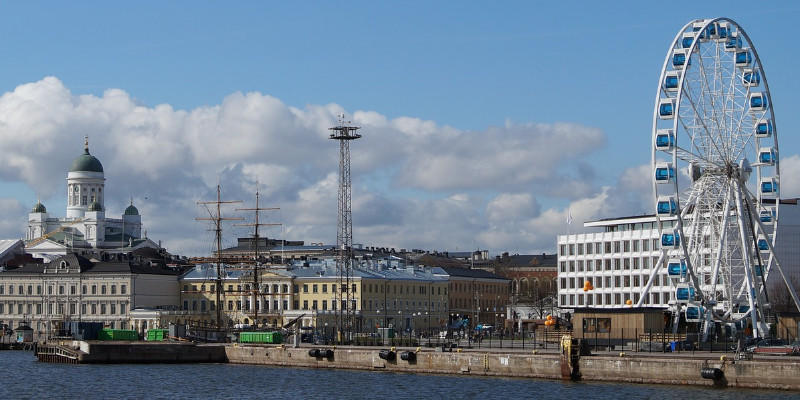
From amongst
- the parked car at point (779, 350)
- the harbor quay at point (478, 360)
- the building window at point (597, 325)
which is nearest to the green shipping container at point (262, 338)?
the harbor quay at point (478, 360)

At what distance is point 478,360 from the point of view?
8331 cm

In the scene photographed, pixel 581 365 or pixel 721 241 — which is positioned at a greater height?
pixel 721 241

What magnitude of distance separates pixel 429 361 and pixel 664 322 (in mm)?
16675

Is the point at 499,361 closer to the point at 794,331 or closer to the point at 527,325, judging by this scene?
the point at 794,331

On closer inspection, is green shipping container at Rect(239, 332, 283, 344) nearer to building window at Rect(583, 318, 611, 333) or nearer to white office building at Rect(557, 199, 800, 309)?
building window at Rect(583, 318, 611, 333)

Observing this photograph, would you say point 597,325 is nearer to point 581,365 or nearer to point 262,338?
point 581,365

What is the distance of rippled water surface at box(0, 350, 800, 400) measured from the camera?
69375 mm

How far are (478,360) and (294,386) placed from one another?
1130 cm

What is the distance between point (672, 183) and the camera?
87.1 m

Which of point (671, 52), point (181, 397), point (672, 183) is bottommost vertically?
point (181, 397)

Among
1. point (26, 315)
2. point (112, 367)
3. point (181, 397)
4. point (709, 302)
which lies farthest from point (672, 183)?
point (26, 315)

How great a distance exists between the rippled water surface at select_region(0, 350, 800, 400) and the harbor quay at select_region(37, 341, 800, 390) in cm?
76

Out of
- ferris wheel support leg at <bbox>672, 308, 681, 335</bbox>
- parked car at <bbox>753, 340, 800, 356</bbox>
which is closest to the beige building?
ferris wheel support leg at <bbox>672, 308, 681, 335</bbox>

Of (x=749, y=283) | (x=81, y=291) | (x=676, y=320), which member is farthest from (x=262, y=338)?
(x=81, y=291)
